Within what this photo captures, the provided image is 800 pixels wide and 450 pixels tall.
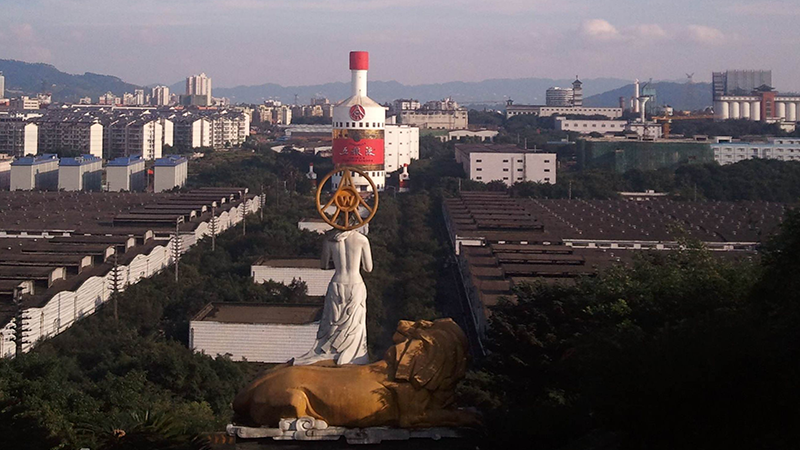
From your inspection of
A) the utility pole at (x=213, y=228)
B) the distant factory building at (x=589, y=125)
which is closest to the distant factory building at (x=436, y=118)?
the distant factory building at (x=589, y=125)

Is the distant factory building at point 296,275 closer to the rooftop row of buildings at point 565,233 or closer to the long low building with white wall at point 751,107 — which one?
the rooftop row of buildings at point 565,233

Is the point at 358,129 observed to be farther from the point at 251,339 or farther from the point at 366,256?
the point at 366,256

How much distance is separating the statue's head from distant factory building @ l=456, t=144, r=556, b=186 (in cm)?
2730

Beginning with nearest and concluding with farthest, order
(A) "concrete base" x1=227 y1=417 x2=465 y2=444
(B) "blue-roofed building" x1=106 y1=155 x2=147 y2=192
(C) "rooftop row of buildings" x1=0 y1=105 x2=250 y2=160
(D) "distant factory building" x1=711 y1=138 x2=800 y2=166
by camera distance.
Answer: (A) "concrete base" x1=227 y1=417 x2=465 y2=444, (B) "blue-roofed building" x1=106 y1=155 x2=147 y2=192, (D) "distant factory building" x1=711 y1=138 x2=800 y2=166, (C) "rooftop row of buildings" x1=0 y1=105 x2=250 y2=160

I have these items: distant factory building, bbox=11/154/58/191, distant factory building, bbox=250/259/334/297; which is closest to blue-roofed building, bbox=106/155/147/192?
distant factory building, bbox=11/154/58/191

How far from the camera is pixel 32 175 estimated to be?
33156 millimetres

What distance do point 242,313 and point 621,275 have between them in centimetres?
590

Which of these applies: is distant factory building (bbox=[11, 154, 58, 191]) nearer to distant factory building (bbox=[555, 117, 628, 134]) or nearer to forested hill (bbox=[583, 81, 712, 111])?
distant factory building (bbox=[555, 117, 628, 134])

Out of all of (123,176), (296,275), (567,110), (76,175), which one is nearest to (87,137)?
(76,175)

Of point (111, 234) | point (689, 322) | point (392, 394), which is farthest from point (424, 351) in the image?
point (111, 234)

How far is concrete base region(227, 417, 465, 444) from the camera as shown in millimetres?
6832

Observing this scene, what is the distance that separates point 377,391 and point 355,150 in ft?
80.5

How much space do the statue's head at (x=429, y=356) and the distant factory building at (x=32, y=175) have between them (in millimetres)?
27993

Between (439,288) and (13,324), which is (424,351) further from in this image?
(439,288)
